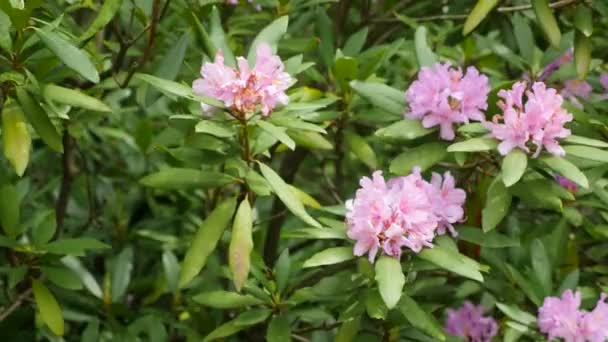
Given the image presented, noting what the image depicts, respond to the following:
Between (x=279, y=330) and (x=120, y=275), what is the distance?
646mm

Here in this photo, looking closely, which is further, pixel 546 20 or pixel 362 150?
pixel 362 150

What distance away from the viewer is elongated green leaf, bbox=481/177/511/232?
177 cm

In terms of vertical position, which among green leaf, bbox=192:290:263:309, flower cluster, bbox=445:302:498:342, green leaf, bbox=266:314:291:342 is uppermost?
green leaf, bbox=192:290:263:309

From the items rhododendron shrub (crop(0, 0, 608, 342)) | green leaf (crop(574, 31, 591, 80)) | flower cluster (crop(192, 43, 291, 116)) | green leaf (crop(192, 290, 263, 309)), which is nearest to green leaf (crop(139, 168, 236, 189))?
rhododendron shrub (crop(0, 0, 608, 342))

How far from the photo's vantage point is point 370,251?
1.71 meters

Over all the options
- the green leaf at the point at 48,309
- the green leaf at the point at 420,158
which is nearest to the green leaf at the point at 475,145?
the green leaf at the point at 420,158

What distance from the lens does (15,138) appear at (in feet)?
5.70

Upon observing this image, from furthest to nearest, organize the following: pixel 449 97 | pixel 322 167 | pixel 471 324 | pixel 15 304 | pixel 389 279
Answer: pixel 322 167
pixel 471 324
pixel 15 304
pixel 449 97
pixel 389 279

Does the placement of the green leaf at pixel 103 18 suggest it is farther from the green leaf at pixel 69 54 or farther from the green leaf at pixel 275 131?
the green leaf at pixel 275 131

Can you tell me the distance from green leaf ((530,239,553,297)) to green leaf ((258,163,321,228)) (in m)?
0.61

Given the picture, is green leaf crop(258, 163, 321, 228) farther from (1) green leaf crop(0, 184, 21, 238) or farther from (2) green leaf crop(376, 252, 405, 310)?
(1) green leaf crop(0, 184, 21, 238)

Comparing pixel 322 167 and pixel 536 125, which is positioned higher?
pixel 536 125

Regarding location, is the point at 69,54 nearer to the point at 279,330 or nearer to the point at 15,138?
the point at 15,138

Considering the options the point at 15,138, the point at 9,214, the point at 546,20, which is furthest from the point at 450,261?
the point at 9,214
